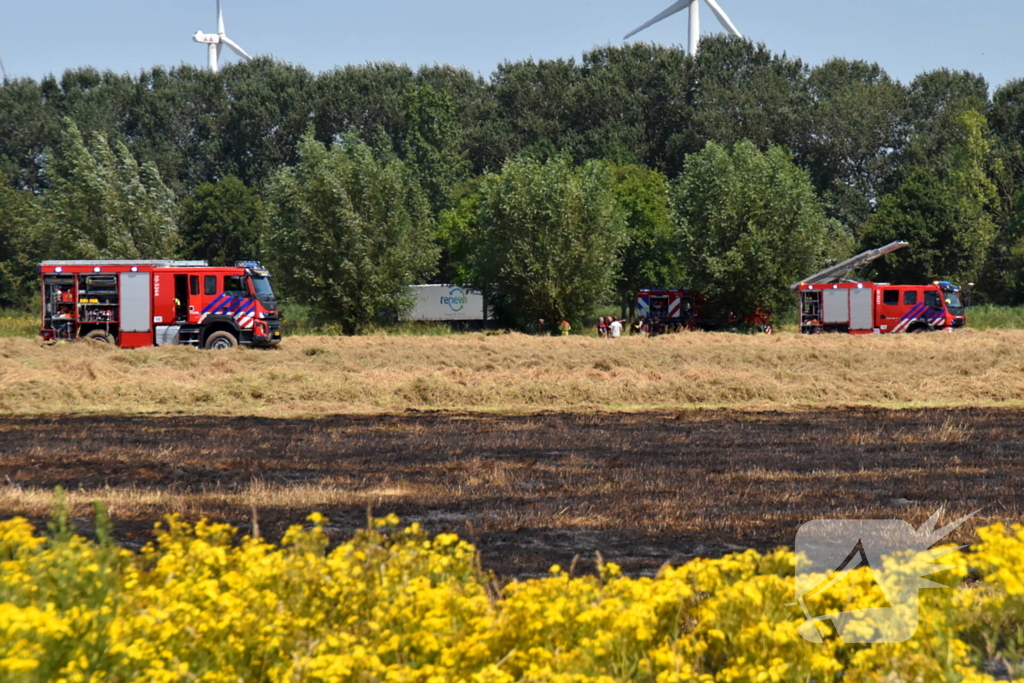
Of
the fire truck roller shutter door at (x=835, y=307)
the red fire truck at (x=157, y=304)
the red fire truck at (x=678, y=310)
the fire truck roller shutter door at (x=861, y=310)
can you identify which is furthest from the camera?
the red fire truck at (x=678, y=310)

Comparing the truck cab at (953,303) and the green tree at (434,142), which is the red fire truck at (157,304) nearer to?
the truck cab at (953,303)

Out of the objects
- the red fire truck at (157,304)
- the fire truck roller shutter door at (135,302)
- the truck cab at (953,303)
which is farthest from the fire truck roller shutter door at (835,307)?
the fire truck roller shutter door at (135,302)

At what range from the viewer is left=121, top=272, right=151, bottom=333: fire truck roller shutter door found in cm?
3600

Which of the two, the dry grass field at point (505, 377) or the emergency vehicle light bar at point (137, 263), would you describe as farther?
the emergency vehicle light bar at point (137, 263)

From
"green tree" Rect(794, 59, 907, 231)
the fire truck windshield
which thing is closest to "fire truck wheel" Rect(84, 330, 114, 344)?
the fire truck windshield

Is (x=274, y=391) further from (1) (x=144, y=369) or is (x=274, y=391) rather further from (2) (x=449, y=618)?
(2) (x=449, y=618)

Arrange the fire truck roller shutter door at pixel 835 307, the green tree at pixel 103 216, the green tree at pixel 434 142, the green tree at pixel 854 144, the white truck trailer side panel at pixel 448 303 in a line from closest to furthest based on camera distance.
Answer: the fire truck roller shutter door at pixel 835 307 → the green tree at pixel 103 216 → the white truck trailer side panel at pixel 448 303 → the green tree at pixel 434 142 → the green tree at pixel 854 144

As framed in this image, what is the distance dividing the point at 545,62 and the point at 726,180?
122 feet

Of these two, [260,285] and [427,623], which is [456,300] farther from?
[427,623]

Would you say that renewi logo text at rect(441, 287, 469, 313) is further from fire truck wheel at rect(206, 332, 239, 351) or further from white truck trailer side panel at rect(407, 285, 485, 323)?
fire truck wheel at rect(206, 332, 239, 351)

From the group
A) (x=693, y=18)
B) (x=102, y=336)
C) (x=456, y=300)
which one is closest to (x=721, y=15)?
(x=693, y=18)

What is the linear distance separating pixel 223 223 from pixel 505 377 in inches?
2411

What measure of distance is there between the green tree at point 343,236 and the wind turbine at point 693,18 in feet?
137

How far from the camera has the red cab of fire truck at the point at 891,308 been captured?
5069 cm
